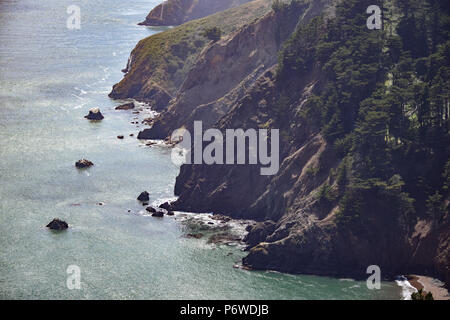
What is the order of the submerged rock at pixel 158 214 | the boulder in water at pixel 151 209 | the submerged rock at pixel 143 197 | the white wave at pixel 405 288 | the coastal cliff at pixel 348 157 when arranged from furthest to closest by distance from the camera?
1. the submerged rock at pixel 143 197
2. the boulder in water at pixel 151 209
3. the submerged rock at pixel 158 214
4. the coastal cliff at pixel 348 157
5. the white wave at pixel 405 288

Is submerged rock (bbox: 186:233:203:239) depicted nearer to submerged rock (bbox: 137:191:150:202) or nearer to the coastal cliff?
the coastal cliff

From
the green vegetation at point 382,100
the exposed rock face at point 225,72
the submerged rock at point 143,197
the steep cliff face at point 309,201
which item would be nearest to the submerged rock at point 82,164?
the exposed rock face at point 225,72

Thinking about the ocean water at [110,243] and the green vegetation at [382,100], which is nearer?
the ocean water at [110,243]

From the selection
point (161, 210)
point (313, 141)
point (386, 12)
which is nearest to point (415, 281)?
point (313, 141)

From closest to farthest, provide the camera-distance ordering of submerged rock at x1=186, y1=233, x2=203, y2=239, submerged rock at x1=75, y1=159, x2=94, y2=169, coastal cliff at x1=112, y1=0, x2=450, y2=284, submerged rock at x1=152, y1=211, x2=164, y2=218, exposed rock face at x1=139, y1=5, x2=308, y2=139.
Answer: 1. coastal cliff at x1=112, y1=0, x2=450, y2=284
2. submerged rock at x1=186, y1=233, x2=203, y2=239
3. submerged rock at x1=152, y1=211, x2=164, y2=218
4. submerged rock at x1=75, y1=159, x2=94, y2=169
5. exposed rock face at x1=139, y1=5, x2=308, y2=139

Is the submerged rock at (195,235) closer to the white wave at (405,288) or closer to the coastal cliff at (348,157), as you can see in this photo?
the coastal cliff at (348,157)

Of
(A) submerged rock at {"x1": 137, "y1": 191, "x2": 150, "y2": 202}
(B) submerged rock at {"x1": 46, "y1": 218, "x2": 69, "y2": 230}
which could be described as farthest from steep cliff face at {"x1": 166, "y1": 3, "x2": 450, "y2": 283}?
(B) submerged rock at {"x1": 46, "y1": 218, "x2": 69, "y2": 230}
